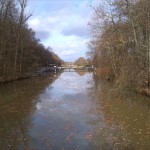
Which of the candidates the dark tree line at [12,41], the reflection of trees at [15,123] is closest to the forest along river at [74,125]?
the reflection of trees at [15,123]

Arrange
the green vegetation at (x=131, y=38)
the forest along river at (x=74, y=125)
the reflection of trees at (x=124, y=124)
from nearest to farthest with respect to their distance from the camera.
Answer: the forest along river at (x=74, y=125)
the reflection of trees at (x=124, y=124)
the green vegetation at (x=131, y=38)

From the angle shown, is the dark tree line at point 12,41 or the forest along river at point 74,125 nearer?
the forest along river at point 74,125

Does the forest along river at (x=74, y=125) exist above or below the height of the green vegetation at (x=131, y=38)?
below

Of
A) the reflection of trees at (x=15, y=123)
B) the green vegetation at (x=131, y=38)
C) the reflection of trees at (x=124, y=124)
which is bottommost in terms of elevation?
the reflection of trees at (x=124, y=124)

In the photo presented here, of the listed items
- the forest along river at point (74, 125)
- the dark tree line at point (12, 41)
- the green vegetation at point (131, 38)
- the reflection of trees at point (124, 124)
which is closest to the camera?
the forest along river at point (74, 125)

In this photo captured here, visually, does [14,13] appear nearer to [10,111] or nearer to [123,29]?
[123,29]

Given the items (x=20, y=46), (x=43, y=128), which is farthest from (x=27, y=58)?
(x=43, y=128)

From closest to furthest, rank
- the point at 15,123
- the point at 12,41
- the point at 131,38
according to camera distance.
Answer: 1. the point at 15,123
2. the point at 131,38
3. the point at 12,41

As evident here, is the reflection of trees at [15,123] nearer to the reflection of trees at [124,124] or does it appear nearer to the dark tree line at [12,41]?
the reflection of trees at [124,124]

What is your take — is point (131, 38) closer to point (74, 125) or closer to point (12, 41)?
point (74, 125)

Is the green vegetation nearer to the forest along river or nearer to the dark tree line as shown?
the forest along river

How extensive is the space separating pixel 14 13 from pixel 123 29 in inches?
926

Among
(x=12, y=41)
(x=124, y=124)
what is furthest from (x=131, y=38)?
(x=12, y=41)

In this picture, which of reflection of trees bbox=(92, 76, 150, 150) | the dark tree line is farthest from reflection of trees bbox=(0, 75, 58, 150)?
the dark tree line
